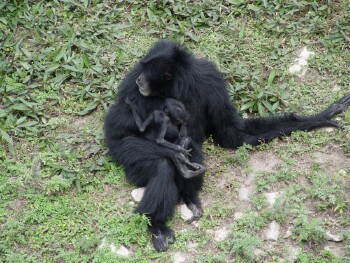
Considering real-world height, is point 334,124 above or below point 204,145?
above

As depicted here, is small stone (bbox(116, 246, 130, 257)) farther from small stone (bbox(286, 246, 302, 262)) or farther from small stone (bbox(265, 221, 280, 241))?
small stone (bbox(286, 246, 302, 262))

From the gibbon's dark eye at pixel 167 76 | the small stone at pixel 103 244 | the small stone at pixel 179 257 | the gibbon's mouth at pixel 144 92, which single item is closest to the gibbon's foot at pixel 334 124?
the gibbon's dark eye at pixel 167 76

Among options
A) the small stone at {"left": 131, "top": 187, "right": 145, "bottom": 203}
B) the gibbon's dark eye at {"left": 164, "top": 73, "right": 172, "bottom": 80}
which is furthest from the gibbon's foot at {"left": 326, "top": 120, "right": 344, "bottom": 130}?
the small stone at {"left": 131, "top": 187, "right": 145, "bottom": 203}

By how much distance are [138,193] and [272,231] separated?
1.51m

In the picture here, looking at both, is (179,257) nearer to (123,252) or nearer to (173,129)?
(123,252)

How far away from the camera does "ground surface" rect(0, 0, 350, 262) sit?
19.6ft

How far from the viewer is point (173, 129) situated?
6.41 meters

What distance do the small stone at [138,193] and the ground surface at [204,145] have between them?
0.23ft

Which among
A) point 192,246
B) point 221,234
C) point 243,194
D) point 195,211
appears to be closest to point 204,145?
point 243,194

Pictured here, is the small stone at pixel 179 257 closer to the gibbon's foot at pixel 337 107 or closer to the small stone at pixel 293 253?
the small stone at pixel 293 253

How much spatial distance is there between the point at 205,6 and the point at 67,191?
3.53 meters

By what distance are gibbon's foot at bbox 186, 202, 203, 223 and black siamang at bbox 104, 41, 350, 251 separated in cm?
1

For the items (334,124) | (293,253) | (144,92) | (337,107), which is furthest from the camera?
(337,107)

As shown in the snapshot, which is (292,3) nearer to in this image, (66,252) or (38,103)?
(38,103)
